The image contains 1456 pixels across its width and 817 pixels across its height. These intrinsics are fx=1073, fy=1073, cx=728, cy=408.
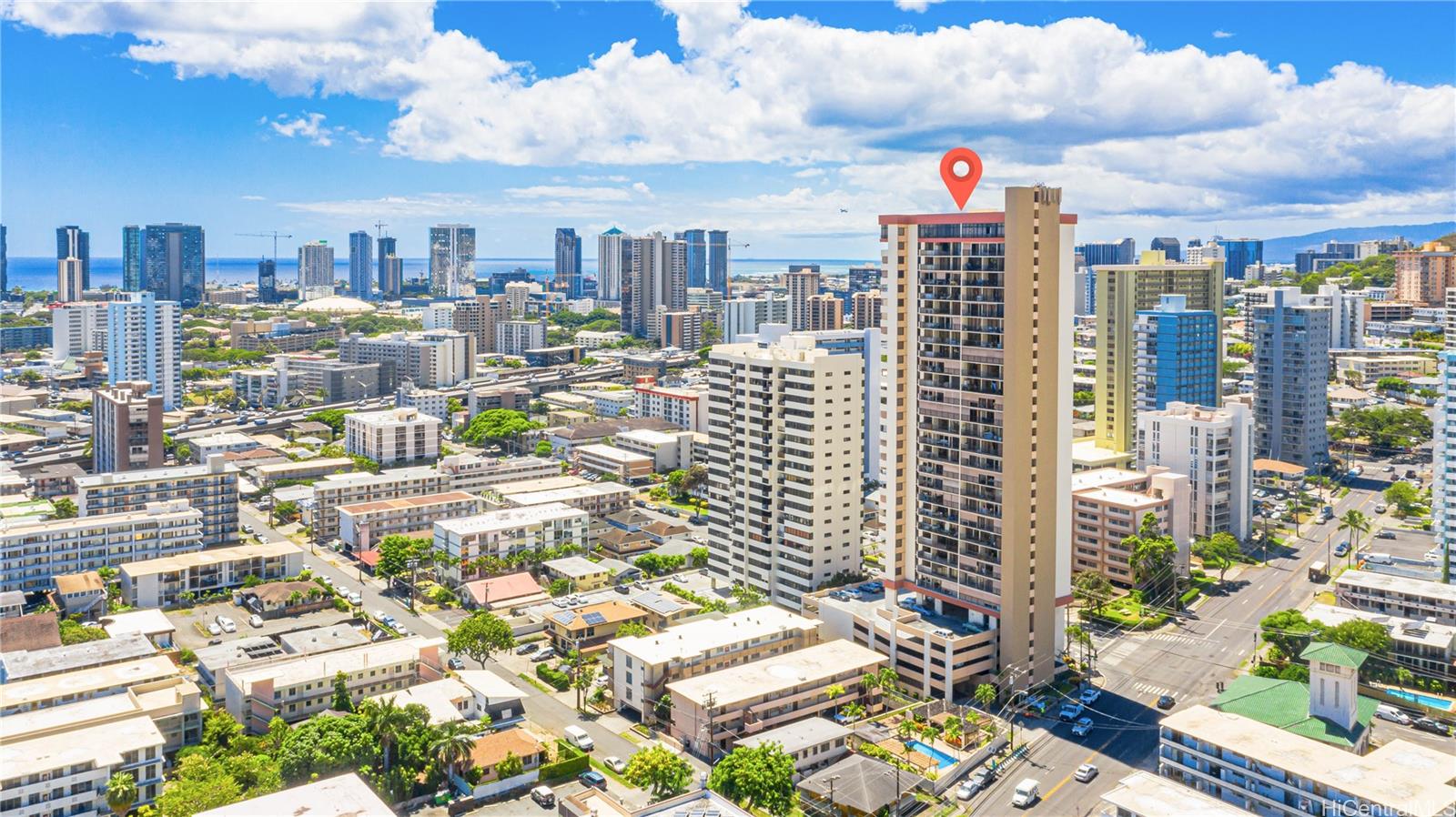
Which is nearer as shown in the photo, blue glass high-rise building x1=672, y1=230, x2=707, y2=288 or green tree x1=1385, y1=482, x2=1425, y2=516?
green tree x1=1385, y1=482, x2=1425, y2=516

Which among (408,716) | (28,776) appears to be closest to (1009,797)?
(408,716)

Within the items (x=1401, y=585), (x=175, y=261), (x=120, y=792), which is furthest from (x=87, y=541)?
(x=175, y=261)

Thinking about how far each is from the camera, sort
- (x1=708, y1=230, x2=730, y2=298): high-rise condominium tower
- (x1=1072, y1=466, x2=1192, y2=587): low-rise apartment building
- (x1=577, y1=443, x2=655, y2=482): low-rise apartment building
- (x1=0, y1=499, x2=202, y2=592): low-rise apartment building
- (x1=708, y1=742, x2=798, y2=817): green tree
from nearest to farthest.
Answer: (x1=708, y1=742, x2=798, y2=817): green tree < (x1=0, y1=499, x2=202, y2=592): low-rise apartment building < (x1=1072, y1=466, x2=1192, y2=587): low-rise apartment building < (x1=577, y1=443, x2=655, y2=482): low-rise apartment building < (x1=708, y1=230, x2=730, y2=298): high-rise condominium tower

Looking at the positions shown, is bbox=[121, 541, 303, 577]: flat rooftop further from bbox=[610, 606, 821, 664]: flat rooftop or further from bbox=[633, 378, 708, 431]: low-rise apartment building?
bbox=[633, 378, 708, 431]: low-rise apartment building

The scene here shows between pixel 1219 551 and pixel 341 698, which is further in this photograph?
pixel 1219 551

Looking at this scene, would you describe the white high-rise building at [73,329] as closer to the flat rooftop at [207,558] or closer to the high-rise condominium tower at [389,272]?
the flat rooftop at [207,558]

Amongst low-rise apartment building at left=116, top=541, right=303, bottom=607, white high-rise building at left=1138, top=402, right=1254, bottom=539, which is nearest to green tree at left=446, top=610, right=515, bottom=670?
low-rise apartment building at left=116, top=541, right=303, bottom=607

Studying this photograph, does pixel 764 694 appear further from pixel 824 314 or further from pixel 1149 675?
pixel 824 314
